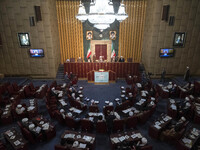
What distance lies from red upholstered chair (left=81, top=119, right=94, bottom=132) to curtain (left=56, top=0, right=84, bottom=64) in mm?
10728

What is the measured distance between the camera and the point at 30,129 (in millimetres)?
7367

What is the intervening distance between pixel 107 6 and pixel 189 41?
11.5 meters

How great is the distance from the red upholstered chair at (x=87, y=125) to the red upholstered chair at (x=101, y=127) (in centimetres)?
34

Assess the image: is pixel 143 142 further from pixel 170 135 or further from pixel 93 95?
pixel 93 95

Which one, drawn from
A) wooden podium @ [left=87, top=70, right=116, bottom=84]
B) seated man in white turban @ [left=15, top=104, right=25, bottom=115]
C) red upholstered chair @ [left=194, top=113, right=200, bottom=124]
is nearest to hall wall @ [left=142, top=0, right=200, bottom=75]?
wooden podium @ [left=87, top=70, right=116, bottom=84]

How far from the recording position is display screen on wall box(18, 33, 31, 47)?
13609mm

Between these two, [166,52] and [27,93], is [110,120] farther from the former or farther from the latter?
[166,52]

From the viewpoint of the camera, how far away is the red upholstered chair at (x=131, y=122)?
8.09 m

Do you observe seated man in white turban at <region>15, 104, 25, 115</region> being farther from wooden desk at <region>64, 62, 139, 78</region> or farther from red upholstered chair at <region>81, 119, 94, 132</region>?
wooden desk at <region>64, 62, 139, 78</region>

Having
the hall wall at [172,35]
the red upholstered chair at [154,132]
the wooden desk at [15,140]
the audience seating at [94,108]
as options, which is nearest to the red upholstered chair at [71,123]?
the audience seating at [94,108]

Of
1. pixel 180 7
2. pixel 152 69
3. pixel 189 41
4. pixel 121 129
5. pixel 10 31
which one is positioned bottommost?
pixel 121 129

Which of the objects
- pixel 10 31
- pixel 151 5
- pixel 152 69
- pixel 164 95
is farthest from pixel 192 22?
pixel 10 31

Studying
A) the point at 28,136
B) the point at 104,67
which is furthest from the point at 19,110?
the point at 104,67

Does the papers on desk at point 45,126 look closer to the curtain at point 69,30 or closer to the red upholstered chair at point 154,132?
the red upholstered chair at point 154,132
